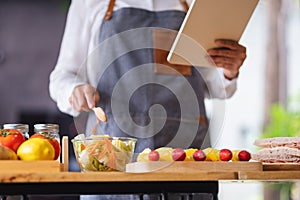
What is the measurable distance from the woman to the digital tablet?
0.14 m

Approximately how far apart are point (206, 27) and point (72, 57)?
2.63 feet

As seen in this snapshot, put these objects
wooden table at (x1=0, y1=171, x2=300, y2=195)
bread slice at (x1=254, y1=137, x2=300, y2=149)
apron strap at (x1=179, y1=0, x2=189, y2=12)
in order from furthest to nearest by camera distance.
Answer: apron strap at (x1=179, y1=0, x2=189, y2=12) < bread slice at (x1=254, y1=137, x2=300, y2=149) < wooden table at (x1=0, y1=171, x2=300, y2=195)

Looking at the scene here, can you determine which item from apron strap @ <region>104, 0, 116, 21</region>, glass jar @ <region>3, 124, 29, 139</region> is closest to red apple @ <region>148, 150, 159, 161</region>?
glass jar @ <region>3, 124, 29, 139</region>

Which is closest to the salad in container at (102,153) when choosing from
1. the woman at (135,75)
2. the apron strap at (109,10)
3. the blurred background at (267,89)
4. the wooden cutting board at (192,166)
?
the wooden cutting board at (192,166)

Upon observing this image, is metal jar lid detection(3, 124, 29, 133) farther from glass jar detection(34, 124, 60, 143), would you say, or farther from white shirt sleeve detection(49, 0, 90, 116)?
white shirt sleeve detection(49, 0, 90, 116)

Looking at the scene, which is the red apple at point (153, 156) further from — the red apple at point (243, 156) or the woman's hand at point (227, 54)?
the woman's hand at point (227, 54)

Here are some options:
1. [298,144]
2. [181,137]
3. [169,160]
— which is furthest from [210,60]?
[169,160]

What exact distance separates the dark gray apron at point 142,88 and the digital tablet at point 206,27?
31 centimetres

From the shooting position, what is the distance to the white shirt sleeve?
2.76 meters

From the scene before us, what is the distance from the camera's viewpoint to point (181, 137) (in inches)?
93.2

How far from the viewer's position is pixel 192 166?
1841 mm

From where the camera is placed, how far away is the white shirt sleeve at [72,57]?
9.07 feet

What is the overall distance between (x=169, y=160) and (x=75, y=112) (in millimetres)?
781

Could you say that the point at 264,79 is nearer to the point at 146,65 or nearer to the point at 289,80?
the point at 289,80
